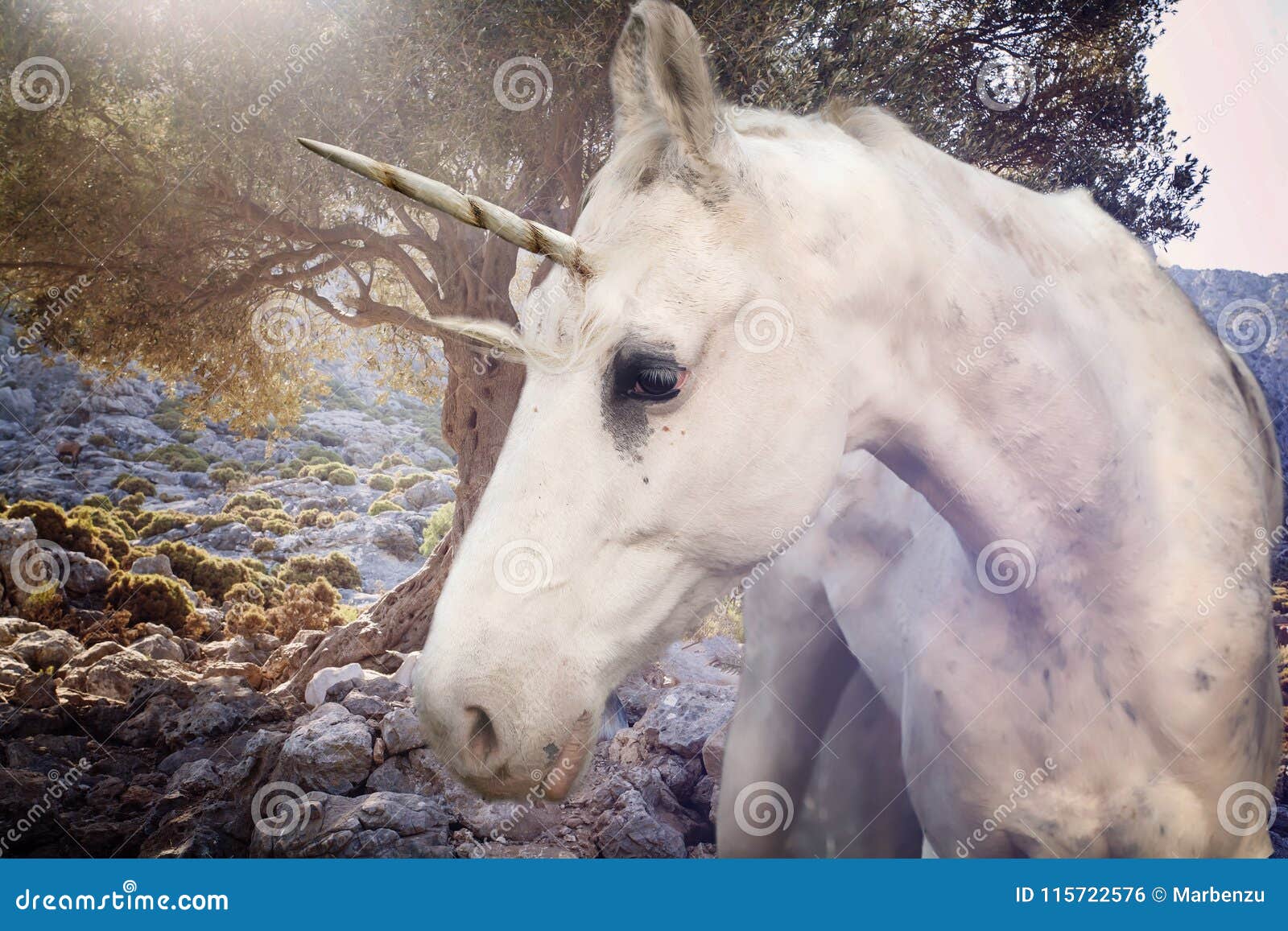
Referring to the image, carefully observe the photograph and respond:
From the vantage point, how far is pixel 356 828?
2746 millimetres

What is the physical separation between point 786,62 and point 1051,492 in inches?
115

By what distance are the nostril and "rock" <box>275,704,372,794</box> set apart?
2.38m

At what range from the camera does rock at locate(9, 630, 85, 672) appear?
4754 millimetres

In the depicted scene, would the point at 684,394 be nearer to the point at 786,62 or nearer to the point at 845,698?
the point at 845,698

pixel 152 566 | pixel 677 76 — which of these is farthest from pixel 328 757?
pixel 152 566

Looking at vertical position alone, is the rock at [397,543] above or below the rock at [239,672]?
above

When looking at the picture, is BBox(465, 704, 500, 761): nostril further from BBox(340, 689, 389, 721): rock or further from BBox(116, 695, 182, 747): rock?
BBox(116, 695, 182, 747): rock

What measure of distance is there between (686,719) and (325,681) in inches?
87.5

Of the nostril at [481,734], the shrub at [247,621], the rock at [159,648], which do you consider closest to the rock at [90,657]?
the rock at [159,648]

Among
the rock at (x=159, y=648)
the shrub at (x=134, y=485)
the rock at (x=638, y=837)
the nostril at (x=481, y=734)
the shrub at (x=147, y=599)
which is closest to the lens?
the nostril at (x=481, y=734)

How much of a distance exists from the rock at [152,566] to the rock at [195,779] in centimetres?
436

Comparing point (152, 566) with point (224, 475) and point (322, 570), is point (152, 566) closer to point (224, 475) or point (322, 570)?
point (322, 570)

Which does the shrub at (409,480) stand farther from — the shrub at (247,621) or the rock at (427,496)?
the shrub at (247,621)

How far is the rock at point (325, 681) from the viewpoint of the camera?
14.9 ft
